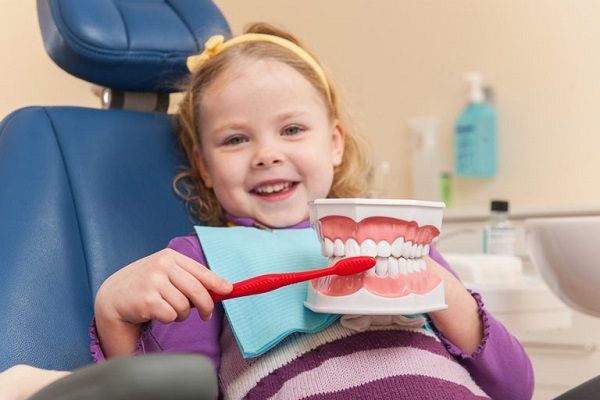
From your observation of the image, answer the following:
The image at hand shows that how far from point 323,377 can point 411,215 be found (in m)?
0.22

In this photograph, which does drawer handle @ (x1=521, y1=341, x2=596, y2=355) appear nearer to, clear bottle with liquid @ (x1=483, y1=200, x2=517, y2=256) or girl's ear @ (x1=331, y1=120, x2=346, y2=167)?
clear bottle with liquid @ (x1=483, y1=200, x2=517, y2=256)

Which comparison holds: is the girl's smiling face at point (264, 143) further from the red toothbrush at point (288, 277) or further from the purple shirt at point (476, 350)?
the red toothbrush at point (288, 277)

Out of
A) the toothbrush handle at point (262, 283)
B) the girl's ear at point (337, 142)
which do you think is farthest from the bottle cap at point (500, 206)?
the toothbrush handle at point (262, 283)

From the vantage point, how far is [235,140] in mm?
1252

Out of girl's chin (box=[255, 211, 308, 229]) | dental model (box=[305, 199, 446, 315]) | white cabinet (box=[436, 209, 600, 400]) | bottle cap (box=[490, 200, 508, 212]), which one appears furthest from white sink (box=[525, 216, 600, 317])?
bottle cap (box=[490, 200, 508, 212])

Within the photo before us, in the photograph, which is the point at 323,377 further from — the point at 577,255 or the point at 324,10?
the point at 324,10

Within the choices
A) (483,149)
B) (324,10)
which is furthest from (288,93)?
(324,10)

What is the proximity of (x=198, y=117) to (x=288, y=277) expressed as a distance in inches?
19.7

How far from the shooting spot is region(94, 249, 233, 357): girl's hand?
2.95ft

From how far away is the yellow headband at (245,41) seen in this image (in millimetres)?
1314

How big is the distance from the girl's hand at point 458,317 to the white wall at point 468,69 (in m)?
0.87

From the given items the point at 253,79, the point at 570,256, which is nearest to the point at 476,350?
the point at 570,256

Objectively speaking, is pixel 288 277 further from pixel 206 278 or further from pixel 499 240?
pixel 499 240

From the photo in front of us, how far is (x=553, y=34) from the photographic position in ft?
7.13
